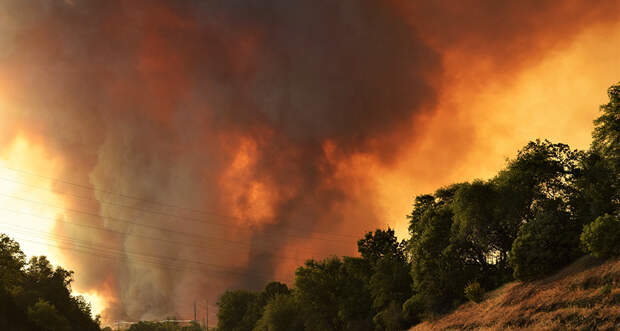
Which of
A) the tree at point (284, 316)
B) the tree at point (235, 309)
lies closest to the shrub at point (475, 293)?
the tree at point (284, 316)

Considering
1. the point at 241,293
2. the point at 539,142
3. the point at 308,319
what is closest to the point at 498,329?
the point at 539,142

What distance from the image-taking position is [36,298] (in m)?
117

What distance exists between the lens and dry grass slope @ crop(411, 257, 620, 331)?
114ft

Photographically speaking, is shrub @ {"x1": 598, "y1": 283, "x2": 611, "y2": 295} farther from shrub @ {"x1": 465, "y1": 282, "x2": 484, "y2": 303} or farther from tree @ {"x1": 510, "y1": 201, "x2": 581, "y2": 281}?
shrub @ {"x1": 465, "y1": 282, "x2": 484, "y2": 303}

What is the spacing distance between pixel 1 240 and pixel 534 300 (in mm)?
90871

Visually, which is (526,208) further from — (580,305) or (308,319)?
(308,319)

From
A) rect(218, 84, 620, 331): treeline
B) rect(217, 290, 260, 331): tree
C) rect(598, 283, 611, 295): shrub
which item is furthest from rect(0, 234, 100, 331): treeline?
rect(598, 283, 611, 295): shrub

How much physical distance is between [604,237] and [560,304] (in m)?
7.41

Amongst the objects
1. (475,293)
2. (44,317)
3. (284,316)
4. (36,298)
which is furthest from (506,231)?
(36,298)

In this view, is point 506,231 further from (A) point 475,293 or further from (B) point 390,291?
(B) point 390,291

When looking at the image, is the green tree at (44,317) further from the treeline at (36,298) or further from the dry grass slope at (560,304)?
the dry grass slope at (560,304)

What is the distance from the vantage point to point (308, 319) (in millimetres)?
104250

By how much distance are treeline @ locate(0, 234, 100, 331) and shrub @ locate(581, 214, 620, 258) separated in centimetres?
9303

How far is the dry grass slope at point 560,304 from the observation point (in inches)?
1373
